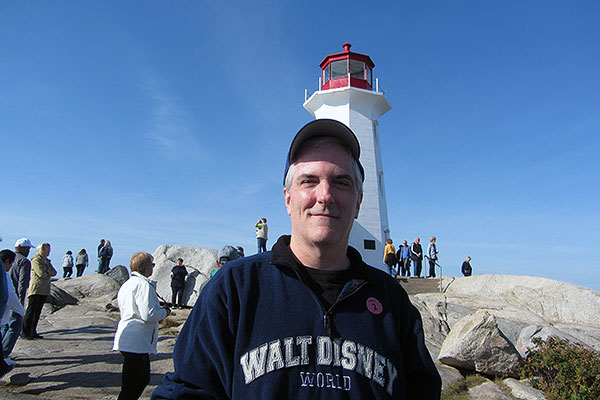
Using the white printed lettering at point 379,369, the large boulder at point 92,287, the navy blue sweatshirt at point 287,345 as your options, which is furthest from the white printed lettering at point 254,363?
the large boulder at point 92,287

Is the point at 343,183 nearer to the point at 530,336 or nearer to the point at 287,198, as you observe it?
the point at 287,198

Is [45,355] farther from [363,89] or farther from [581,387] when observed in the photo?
[363,89]

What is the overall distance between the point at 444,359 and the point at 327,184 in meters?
6.68

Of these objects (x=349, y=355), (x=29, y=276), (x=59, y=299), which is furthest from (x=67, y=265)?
(x=349, y=355)

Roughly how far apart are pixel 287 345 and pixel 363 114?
62.5 feet

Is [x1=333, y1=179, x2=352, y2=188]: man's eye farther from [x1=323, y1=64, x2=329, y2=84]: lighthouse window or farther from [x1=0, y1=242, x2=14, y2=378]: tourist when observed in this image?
[x1=323, y1=64, x2=329, y2=84]: lighthouse window

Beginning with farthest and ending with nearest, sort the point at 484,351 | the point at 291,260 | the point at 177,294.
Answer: the point at 177,294
the point at 484,351
the point at 291,260

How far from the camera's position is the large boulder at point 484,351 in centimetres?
666

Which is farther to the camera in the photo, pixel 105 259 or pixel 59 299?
pixel 105 259

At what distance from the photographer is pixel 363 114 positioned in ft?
64.4

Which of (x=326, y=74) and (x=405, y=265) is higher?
(x=326, y=74)

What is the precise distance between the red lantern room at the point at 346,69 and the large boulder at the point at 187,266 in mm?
11314

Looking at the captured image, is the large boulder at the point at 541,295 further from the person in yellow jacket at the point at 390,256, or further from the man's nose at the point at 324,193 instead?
the man's nose at the point at 324,193

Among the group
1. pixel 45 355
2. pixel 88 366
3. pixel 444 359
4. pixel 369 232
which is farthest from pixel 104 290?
pixel 444 359
